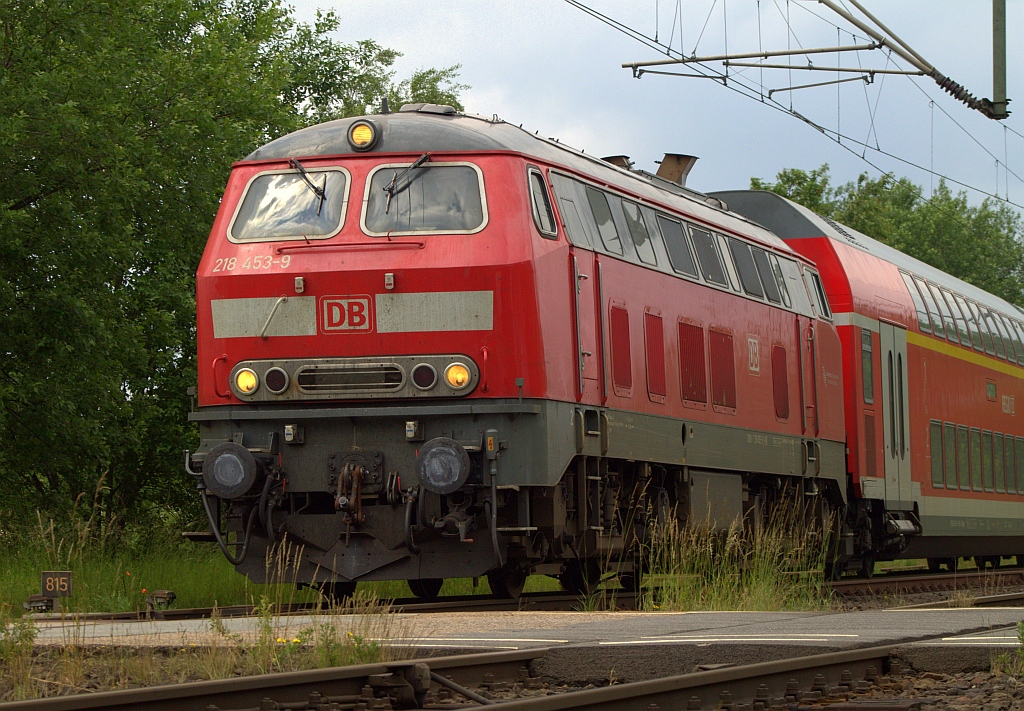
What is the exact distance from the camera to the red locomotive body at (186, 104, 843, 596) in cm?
1038

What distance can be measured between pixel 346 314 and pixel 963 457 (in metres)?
13.2

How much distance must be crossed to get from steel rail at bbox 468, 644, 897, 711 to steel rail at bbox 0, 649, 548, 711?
881 millimetres

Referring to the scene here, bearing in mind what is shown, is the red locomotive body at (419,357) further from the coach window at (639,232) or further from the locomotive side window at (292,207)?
the coach window at (639,232)

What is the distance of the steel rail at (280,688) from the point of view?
17.0 feet

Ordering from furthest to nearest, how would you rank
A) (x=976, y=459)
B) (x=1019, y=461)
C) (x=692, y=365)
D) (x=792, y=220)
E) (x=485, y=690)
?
1. (x=1019, y=461)
2. (x=976, y=459)
3. (x=792, y=220)
4. (x=692, y=365)
5. (x=485, y=690)

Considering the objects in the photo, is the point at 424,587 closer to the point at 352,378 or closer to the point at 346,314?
the point at 352,378

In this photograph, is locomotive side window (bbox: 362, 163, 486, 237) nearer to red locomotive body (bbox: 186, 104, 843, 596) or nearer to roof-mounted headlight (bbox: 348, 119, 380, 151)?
red locomotive body (bbox: 186, 104, 843, 596)

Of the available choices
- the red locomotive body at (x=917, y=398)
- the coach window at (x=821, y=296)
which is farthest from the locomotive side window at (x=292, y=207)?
the red locomotive body at (x=917, y=398)

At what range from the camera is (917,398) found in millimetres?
19547

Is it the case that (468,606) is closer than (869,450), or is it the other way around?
(468,606)

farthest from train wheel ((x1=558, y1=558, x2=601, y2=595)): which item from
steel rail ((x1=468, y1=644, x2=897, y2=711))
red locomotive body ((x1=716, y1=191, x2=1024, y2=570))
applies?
red locomotive body ((x1=716, y1=191, x2=1024, y2=570))

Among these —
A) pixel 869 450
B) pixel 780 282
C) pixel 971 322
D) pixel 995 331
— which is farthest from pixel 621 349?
pixel 995 331

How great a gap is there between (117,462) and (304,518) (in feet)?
35.1

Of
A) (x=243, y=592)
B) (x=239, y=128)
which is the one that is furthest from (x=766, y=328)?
(x=239, y=128)
